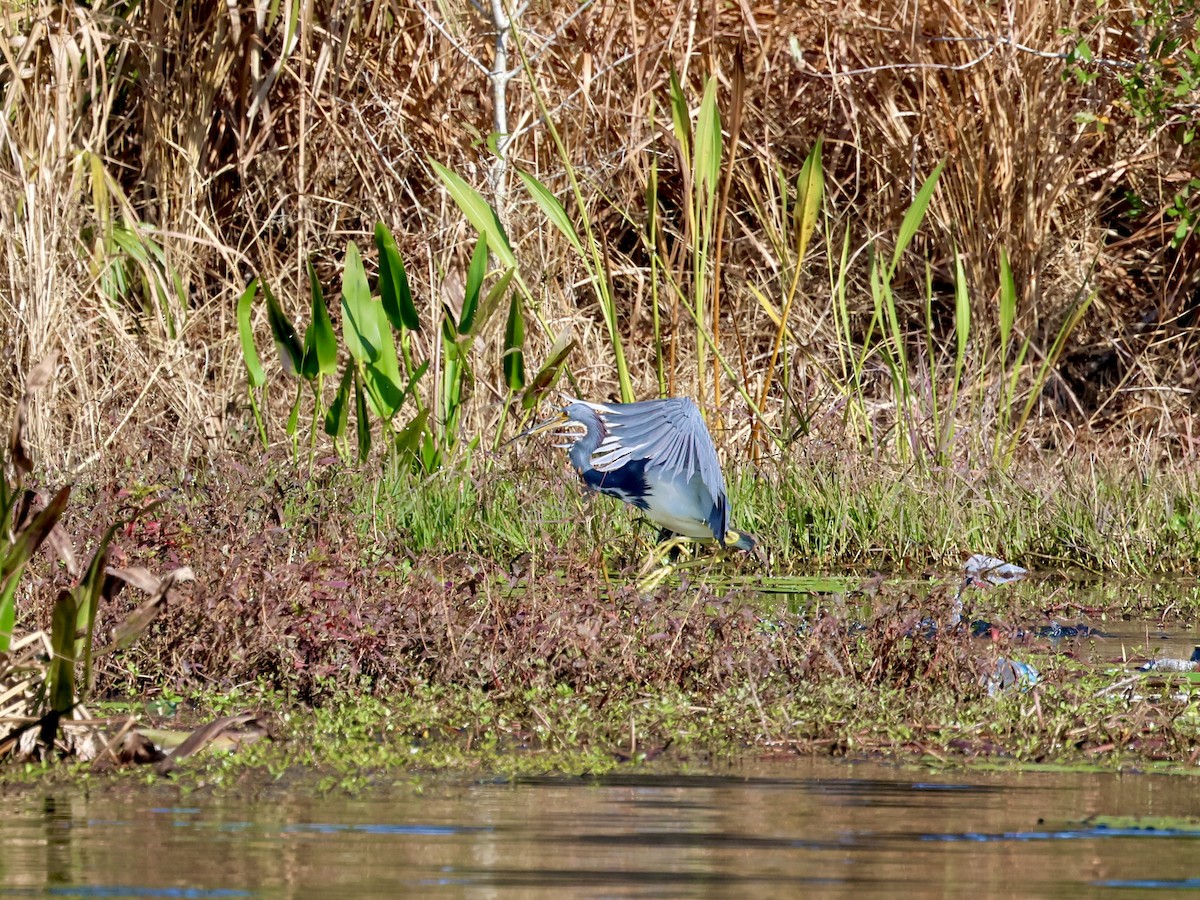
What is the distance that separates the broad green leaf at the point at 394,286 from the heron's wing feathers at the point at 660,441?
1.35 m

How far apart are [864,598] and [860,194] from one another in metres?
4.73

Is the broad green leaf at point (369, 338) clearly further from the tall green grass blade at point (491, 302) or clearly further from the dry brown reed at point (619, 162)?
the dry brown reed at point (619, 162)

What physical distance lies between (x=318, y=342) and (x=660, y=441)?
64.8 inches

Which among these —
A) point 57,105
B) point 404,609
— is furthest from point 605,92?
point 404,609

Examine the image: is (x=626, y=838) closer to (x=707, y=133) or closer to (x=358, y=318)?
(x=358, y=318)

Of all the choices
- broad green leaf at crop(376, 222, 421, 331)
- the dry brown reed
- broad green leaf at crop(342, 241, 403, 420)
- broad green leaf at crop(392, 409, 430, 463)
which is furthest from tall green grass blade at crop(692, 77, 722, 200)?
broad green leaf at crop(392, 409, 430, 463)

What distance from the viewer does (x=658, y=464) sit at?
5184 millimetres

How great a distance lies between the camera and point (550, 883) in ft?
7.49

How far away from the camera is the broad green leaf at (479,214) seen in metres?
6.68

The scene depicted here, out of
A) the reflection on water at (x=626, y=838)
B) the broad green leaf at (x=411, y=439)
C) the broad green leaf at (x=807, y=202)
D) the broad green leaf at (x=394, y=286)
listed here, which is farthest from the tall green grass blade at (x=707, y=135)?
the reflection on water at (x=626, y=838)

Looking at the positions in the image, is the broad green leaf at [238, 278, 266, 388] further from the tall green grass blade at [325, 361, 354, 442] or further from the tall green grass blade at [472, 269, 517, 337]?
the tall green grass blade at [472, 269, 517, 337]

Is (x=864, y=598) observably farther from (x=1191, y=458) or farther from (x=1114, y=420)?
(x=1114, y=420)

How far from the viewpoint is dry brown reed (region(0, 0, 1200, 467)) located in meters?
7.78

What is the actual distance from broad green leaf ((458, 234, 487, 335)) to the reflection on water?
3.54 meters
